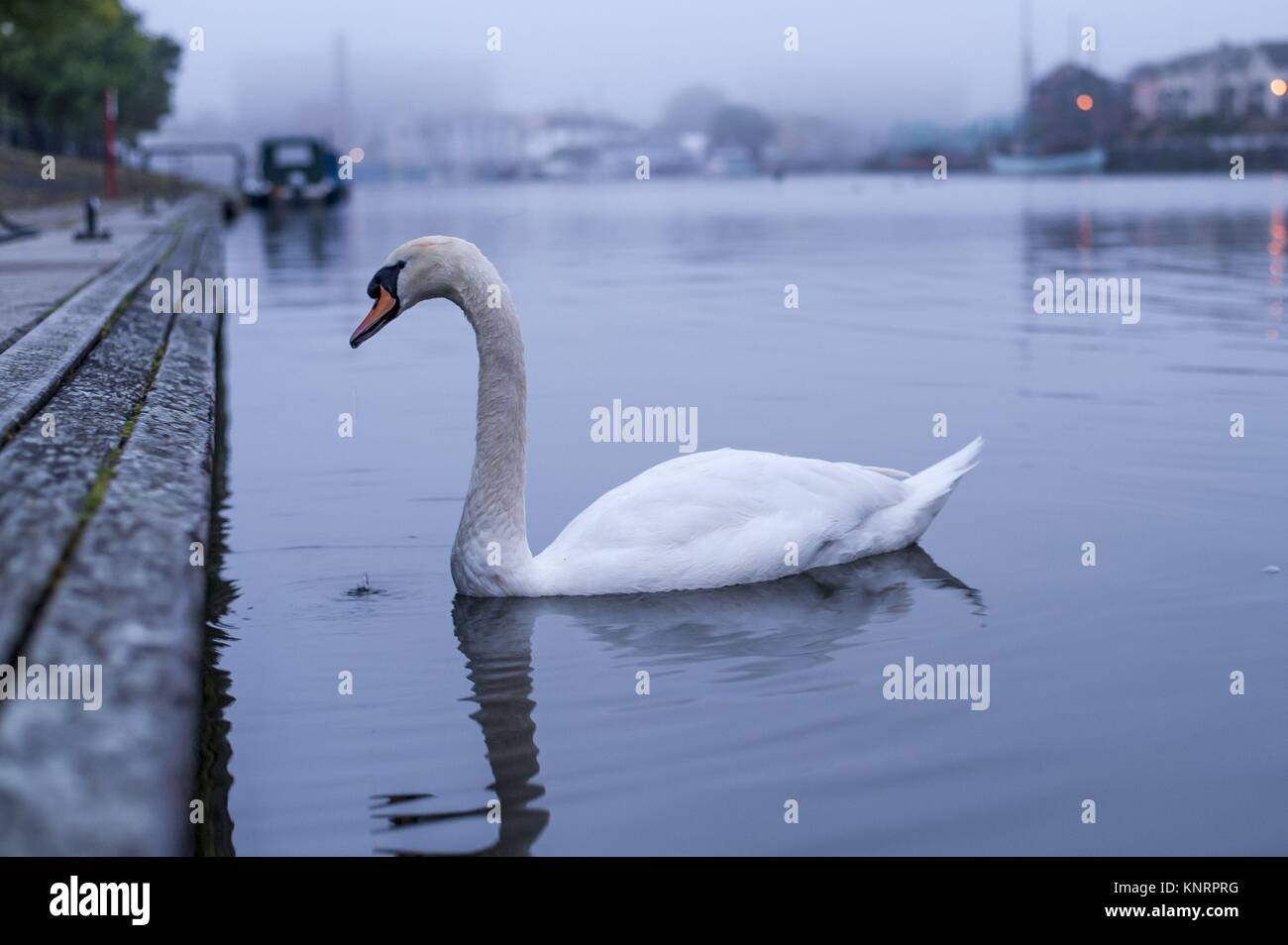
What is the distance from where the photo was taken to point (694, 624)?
610 centimetres

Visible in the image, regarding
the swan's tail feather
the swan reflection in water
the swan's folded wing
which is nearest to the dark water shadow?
the swan reflection in water

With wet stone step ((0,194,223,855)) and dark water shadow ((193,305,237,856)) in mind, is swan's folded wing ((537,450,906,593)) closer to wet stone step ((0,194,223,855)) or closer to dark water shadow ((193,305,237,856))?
dark water shadow ((193,305,237,856))

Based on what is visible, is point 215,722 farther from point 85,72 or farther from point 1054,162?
point 1054,162

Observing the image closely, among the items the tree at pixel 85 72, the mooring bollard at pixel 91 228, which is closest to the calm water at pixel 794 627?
the mooring bollard at pixel 91 228

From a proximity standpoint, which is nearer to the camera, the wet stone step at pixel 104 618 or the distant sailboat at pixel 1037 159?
the wet stone step at pixel 104 618

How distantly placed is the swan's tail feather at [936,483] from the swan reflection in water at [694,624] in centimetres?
25

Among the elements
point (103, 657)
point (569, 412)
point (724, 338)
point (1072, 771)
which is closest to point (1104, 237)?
point (724, 338)

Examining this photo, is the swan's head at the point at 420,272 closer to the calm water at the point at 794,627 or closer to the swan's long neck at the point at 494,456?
the swan's long neck at the point at 494,456

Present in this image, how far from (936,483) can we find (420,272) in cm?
244

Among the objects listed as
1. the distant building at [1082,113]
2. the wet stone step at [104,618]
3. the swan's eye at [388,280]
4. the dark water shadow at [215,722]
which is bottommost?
the dark water shadow at [215,722]

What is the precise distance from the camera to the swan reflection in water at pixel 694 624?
209 inches

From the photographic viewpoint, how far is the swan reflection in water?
530 cm

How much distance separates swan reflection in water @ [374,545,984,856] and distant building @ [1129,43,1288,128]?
172 metres

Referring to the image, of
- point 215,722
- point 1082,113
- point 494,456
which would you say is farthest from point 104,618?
point 1082,113
